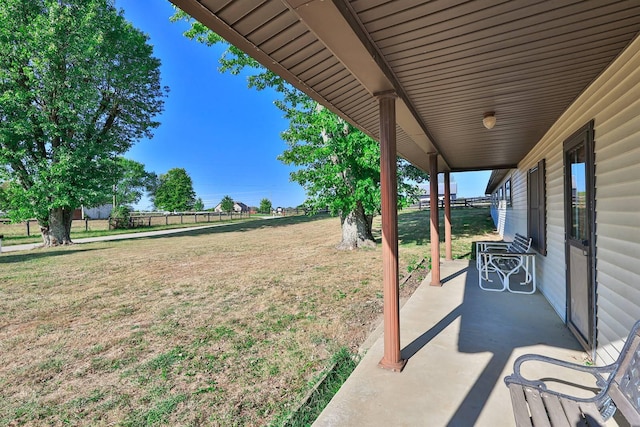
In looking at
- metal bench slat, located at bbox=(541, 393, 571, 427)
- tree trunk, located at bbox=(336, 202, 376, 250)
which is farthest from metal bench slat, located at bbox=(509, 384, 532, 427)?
tree trunk, located at bbox=(336, 202, 376, 250)

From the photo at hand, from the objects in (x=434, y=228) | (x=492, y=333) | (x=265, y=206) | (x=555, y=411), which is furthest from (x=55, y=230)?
(x=265, y=206)

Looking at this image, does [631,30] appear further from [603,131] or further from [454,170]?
[454,170]

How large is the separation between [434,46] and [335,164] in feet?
21.8

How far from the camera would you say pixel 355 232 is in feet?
32.1

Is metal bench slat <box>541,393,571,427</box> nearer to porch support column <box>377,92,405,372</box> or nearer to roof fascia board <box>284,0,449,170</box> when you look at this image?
porch support column <box>377,92,405,372</box>

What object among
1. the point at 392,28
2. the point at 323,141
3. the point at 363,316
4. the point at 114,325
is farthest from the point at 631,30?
the point at 323,141

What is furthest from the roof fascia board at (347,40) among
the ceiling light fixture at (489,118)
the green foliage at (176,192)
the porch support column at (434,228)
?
the green foliage at (176,192)

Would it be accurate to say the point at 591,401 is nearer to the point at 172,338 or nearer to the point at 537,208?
the point at 172,338

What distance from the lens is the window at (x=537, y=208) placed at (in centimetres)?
468

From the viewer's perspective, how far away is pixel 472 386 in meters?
2.38

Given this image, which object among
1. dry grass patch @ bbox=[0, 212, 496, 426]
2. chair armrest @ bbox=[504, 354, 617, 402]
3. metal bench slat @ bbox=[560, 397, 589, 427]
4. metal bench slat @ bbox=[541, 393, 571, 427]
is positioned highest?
chair armrest @ bbox=[504, 354, 617, 402]

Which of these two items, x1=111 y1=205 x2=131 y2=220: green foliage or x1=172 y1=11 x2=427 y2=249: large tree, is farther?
x1=111 y1=205 x2=131 y2=220: green foliage

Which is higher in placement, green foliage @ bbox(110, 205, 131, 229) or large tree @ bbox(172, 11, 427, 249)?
large tree @ bbox(172, 11, 427, 249)

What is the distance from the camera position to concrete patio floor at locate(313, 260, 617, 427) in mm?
2088
